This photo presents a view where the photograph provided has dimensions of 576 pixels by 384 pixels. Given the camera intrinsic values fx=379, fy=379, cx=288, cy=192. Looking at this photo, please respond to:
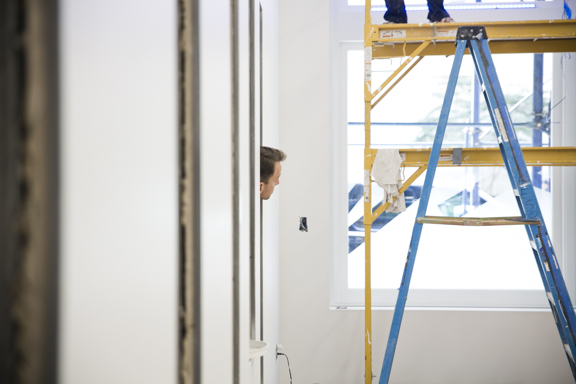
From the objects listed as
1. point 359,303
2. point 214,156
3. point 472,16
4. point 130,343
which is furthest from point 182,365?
point 472,16

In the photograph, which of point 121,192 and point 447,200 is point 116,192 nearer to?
point 121,192

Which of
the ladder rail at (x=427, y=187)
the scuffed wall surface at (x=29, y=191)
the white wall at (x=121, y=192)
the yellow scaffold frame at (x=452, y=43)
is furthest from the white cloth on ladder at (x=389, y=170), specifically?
the scuffed wall surface at (x=29, y=191)

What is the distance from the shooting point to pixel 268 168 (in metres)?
1.33

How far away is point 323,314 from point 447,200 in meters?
1.03

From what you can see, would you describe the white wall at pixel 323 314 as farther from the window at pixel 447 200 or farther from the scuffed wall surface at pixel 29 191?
the scuffed wall surface at pixel 29 191

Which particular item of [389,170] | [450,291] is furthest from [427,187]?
[450,291]

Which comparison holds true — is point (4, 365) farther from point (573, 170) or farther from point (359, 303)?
point (573, 170)

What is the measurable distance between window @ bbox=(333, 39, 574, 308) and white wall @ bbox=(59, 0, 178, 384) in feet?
6.96

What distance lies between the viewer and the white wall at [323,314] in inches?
85.7

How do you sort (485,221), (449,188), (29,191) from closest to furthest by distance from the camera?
(29,191) < (485,221) < (449,188)

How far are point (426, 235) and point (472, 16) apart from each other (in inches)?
53.2

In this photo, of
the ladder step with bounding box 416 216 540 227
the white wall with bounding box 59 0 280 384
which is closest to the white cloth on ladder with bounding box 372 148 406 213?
the ladder step with bounding box 416 216 540 227

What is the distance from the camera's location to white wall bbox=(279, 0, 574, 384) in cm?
218

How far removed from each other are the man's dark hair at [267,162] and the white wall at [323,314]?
35.3 inches
